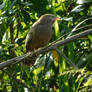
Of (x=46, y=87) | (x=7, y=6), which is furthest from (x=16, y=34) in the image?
(x=46, y=87)

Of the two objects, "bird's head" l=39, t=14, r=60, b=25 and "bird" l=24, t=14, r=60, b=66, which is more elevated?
"bird's head" l=39, t=14, r=60, b=25

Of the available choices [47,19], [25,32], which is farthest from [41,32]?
[25,32]

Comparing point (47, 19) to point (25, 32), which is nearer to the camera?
point (47, 19)

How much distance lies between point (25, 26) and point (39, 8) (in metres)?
0.41

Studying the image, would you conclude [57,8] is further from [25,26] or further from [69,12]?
[25,26]

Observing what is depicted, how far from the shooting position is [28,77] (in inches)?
135

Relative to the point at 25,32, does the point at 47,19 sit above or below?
above

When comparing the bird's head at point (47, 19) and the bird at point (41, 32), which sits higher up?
the bird's head at point (47, 19)

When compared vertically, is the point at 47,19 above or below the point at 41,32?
above

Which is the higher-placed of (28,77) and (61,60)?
(61,60)

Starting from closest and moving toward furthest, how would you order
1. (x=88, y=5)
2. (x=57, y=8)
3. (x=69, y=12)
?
(x=88, y=5), (x=69, y=12), (x=57, y=8)

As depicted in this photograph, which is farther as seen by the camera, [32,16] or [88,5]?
[32,16]

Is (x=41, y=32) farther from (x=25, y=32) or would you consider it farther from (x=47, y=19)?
(x=25, y=32)

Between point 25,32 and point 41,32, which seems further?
point 25,32
